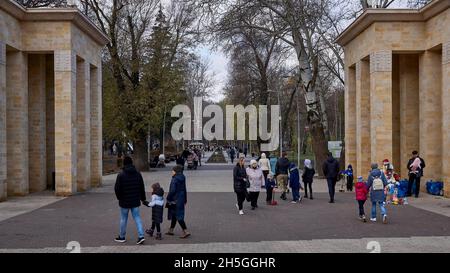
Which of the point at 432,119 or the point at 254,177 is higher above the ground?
the point at 432,119

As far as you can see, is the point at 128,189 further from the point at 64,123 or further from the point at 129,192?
the point at 64,123

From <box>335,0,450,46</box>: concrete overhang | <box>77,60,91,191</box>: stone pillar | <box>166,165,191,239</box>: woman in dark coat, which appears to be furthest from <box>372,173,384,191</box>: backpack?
<box>77,60,91,191</box>: stone pillar

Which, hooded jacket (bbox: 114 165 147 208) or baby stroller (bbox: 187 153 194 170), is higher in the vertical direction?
hooded jacket (bbox: 114 165 147 208)

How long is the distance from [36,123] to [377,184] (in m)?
15.2

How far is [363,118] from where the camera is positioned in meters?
24.8

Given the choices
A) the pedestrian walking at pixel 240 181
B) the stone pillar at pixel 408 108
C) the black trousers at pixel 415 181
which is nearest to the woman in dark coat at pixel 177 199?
the pedestrian walking at pixel 240 181

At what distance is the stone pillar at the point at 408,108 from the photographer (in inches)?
953

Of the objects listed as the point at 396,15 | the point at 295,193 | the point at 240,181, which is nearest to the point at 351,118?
the point at 396,15

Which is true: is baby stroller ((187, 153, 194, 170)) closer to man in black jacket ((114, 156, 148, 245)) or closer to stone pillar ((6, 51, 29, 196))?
stone pillar ((6, 51, 29, 196))

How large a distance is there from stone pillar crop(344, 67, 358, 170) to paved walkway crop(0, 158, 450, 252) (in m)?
6.97

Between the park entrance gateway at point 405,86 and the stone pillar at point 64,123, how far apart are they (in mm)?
11882

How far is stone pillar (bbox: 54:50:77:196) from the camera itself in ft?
71.8

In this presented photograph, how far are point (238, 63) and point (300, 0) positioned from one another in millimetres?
23309

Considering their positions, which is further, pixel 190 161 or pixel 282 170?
pixel 190 161
